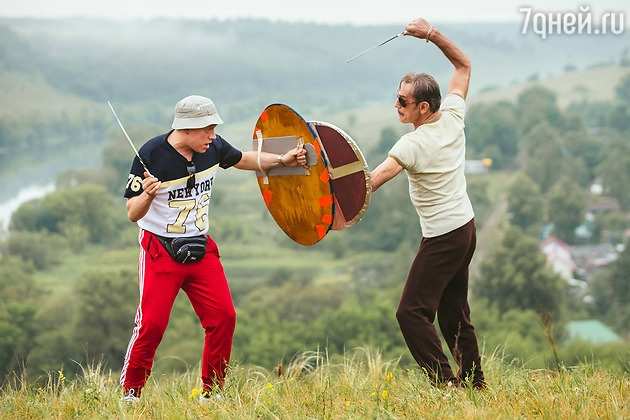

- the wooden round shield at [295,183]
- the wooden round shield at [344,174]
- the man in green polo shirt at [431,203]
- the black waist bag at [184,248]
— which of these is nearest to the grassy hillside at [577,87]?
the wooden round shield at [295,183]

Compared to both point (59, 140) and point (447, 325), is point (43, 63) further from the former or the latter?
point (447, 325)

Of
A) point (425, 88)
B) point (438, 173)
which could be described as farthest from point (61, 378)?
point (425, 88)

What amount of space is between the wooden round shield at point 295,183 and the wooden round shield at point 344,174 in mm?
46

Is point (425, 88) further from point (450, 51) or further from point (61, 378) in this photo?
point (61, 378)

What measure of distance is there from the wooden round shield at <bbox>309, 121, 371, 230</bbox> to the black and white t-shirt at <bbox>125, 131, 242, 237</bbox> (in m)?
0.70

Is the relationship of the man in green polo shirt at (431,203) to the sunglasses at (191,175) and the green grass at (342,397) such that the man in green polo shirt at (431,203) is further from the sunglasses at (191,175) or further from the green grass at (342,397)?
the sunglasses at (191,175)

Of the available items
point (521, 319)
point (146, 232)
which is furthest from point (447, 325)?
point (521, 319)

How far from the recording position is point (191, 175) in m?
5.88

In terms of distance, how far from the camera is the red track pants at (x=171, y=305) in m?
5.86

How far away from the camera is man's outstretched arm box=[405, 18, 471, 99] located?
5926mm

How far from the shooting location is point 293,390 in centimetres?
589

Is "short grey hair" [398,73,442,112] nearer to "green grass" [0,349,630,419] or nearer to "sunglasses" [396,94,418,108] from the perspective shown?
"sunglasses" [396,94,418,108]
